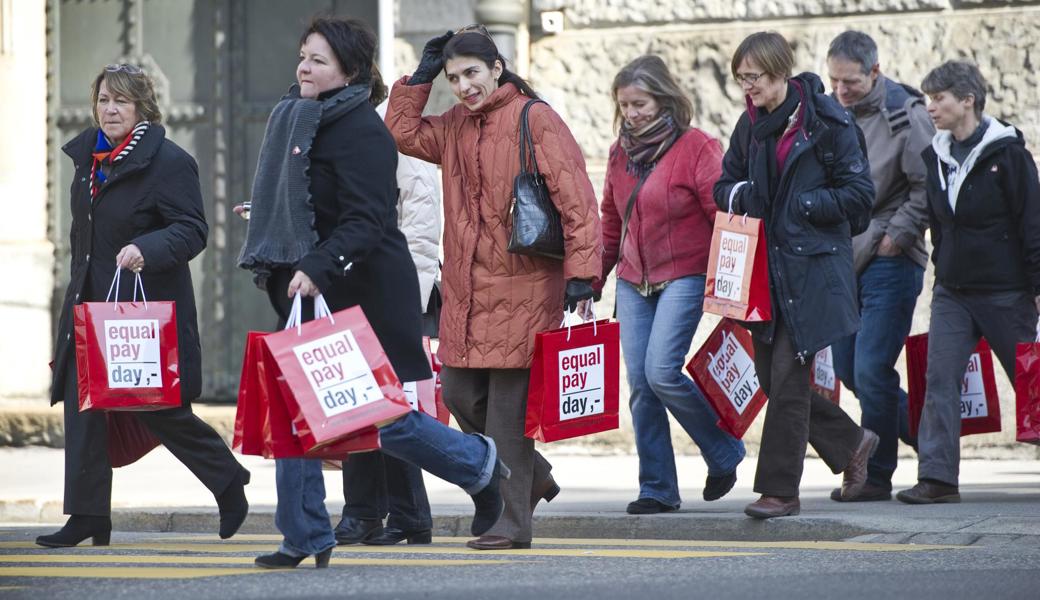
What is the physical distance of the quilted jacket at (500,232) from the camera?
6586 mm

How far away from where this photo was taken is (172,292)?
7.15m

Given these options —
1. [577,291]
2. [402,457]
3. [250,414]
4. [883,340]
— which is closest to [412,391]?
[577,291]

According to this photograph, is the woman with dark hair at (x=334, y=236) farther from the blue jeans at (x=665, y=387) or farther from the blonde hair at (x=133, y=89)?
the blue jeans at (x=665, y=387)

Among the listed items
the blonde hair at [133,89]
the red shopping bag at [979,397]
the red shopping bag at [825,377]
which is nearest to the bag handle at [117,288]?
the blonde hair at [133,89]

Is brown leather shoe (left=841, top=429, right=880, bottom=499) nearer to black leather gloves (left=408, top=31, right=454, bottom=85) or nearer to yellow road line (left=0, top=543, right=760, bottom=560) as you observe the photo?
yellow road line (left=0, top=543, right=760, bottom=560)

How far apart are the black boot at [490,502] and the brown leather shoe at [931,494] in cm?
208

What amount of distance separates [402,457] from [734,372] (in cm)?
209

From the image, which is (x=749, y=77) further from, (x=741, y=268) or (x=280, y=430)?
(x=280, y=430)

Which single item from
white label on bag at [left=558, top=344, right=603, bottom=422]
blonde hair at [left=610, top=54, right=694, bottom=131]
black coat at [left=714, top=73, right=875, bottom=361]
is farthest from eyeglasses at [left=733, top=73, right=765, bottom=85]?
white label on bag at [left=558, top=344, right=603, bottom=422]

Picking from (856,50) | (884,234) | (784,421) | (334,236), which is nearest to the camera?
(334,236)

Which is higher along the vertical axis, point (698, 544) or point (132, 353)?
point (132, 353)

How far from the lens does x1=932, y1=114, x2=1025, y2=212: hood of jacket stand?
7.63 meters

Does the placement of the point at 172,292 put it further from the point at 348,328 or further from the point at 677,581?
the point at 677,581

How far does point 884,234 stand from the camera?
811cm
